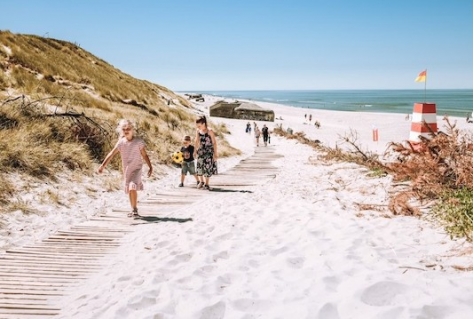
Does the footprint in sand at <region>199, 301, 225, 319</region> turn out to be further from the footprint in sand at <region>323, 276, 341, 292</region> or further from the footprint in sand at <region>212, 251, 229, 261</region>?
the footprint in sand at <region>212, 251, 229, 261</region>

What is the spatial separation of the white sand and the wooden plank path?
0.17 m

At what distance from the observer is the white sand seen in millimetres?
3020

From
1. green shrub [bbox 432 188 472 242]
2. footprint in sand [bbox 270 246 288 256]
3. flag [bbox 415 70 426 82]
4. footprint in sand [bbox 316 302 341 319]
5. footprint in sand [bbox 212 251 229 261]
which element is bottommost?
footprint in sand [bbox 212 251 229 261]

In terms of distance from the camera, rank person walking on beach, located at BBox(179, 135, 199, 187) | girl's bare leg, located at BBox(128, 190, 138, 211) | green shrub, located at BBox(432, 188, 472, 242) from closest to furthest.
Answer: green shrub, located at BBox(432, 188, 472, 242), girl's bare leg, located at BBox(128, 190, 138, 211), person walking on beach, located at BBox(179, 135, 199, 187)

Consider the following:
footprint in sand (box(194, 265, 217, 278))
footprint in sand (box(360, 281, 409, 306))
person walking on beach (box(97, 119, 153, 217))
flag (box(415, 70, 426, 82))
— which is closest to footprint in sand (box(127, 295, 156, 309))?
footprint in sand (box(194, 265, 217, 278))

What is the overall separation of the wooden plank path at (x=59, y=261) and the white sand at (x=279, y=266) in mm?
174

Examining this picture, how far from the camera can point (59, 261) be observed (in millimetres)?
4523

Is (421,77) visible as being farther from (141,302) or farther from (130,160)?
(141,302)

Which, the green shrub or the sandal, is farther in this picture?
the sandal

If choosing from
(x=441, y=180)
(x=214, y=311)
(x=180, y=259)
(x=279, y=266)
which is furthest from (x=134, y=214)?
(x=441, y=180)

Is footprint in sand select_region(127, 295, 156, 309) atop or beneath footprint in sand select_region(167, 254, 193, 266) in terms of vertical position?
atop

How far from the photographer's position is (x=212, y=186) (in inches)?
383

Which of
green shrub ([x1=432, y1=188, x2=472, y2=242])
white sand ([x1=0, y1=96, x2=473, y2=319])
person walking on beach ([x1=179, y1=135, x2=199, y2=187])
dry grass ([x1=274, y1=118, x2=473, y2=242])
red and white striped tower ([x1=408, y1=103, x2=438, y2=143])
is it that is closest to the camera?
white sand ([x1=0, y1=96, x2=473, y2=319])

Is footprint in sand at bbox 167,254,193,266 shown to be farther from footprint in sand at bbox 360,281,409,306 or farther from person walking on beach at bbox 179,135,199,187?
person walking on beach at bbox 179,135,199,187
